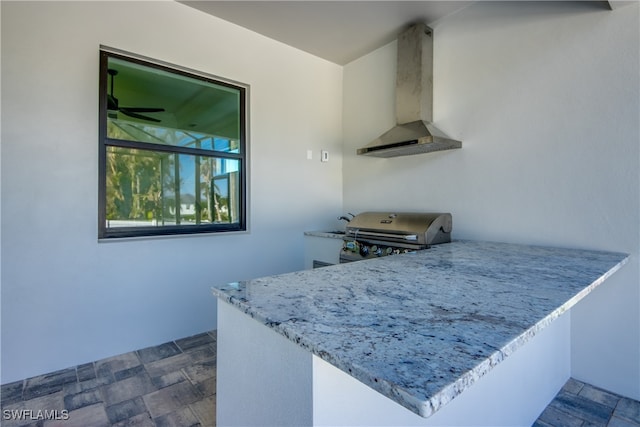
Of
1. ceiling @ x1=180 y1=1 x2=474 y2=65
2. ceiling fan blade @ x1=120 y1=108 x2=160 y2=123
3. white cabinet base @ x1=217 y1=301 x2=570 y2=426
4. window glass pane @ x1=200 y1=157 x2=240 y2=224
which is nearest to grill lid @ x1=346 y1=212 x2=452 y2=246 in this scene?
white cabinet base @ x1=217 y1=301 x2=570 y2=426

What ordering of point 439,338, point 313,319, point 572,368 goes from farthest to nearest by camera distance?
point 572,368, point 313,319, point 439,338

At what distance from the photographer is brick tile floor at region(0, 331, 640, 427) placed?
5.07 feet

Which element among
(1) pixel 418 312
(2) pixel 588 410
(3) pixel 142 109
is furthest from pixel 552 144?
(3) pixel 142 109

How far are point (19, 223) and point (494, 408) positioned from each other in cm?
260

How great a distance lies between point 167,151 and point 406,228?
1901mm

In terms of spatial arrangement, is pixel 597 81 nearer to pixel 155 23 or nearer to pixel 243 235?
pixel 243 235

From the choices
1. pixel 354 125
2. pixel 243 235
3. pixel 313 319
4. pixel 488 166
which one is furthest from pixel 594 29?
pixel 243 235

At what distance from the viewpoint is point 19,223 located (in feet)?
6.04

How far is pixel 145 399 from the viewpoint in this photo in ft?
5.57

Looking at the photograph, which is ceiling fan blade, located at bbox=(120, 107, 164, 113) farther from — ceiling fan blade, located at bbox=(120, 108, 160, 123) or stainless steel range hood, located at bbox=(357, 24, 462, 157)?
stainless steel range hood, located at bbox=(357, 24, 462, 157)

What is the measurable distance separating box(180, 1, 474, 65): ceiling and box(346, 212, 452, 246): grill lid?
5.27 feet

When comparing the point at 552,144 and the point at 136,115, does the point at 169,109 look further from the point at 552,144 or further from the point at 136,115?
the point at 552,144

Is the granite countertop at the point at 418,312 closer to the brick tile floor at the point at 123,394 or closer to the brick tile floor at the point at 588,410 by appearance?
the brick tile floor at the point at 588,410

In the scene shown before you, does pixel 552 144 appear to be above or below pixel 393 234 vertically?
above
